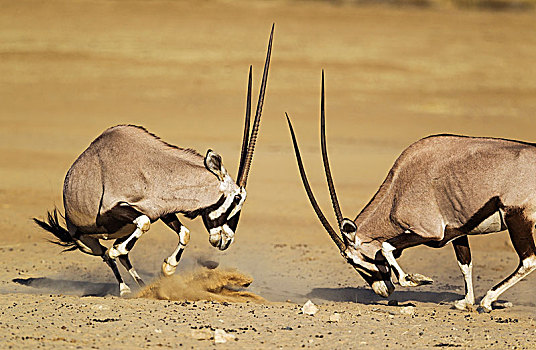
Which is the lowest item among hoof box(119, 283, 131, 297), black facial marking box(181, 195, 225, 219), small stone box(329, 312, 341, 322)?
hoof box(119, 283, 131, 297)

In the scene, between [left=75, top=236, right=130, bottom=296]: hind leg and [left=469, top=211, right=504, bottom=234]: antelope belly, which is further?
[left=75, top=236, right=130, bottom=296]: hind leg

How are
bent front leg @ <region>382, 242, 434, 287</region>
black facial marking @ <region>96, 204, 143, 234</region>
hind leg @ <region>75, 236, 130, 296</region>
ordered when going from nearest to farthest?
bent front leg @ <region>382, 242, 434, 287</region>
black facial marking @ <region>96, 204, 143, 234</region>
hind leg @ <region>75, 236, 130, 296</region>

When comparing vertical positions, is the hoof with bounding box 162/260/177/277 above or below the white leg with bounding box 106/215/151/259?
below

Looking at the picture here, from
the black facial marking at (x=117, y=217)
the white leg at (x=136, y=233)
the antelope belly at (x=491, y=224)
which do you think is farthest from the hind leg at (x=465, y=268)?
the black facial marking at (x=117, y=217)

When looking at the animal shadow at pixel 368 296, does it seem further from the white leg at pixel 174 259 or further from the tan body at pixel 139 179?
the tan body at pixel 139 179

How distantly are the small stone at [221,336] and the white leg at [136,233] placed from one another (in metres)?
1.78

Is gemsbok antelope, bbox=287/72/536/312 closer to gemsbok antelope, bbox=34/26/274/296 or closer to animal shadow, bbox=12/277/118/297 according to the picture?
gemsbok antelope, bbox=34/26/274/296

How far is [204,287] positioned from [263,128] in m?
16.9

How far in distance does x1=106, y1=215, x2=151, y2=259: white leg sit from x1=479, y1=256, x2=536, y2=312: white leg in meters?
3.27

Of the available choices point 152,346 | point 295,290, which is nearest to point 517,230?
point 295,290

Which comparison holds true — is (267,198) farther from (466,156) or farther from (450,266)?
(466,156)

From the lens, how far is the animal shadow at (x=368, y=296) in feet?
31.1

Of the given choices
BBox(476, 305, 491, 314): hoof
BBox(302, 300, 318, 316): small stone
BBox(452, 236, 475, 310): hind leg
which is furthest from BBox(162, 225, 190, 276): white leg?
BBox(476, 305, 491, 314): hoof

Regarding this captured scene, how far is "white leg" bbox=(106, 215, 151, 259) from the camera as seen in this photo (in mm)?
8445
